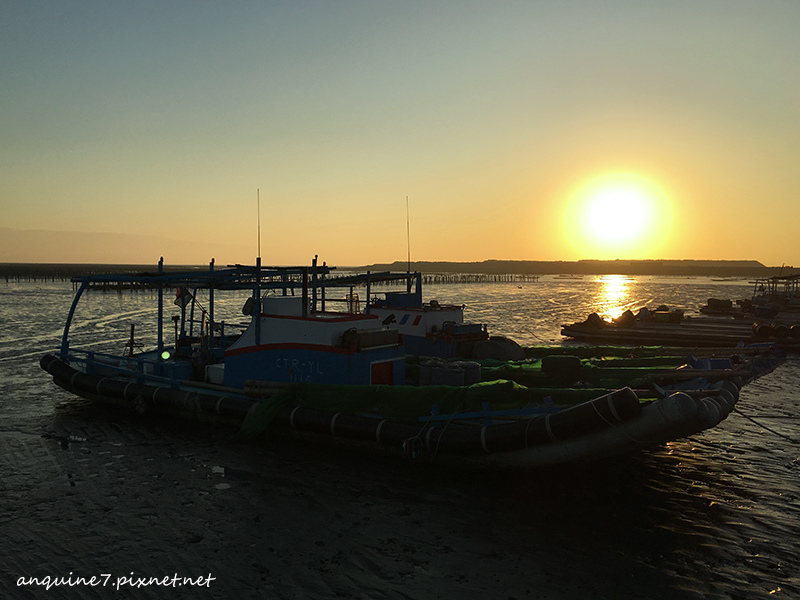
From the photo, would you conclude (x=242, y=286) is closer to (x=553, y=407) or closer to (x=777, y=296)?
(x=553, y=407)

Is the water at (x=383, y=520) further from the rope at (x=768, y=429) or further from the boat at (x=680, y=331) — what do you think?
the boat at (x=680, y=331)

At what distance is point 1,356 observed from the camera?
28328 mm

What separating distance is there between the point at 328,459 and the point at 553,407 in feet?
18.1

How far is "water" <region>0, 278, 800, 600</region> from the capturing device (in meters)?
8.43

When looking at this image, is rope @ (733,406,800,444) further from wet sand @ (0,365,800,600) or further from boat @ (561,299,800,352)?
boat @ (561,299,800,352)

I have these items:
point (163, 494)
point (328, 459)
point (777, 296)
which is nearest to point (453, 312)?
point (328, 459)

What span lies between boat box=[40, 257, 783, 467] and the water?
35.6 inches

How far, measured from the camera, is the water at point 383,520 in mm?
8430

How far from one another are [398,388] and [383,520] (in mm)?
3352

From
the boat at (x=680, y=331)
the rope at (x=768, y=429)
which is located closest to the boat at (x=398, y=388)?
the rope at (x=768, y=429)

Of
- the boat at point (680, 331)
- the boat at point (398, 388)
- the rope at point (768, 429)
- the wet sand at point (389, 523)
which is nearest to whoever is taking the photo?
the wet sand at point (389, 523)

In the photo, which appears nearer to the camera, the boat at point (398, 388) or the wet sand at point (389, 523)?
the wet sand at point (389, 523)

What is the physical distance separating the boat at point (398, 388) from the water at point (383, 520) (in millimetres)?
904

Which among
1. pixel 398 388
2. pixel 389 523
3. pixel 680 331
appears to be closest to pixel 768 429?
pixel 398 388
